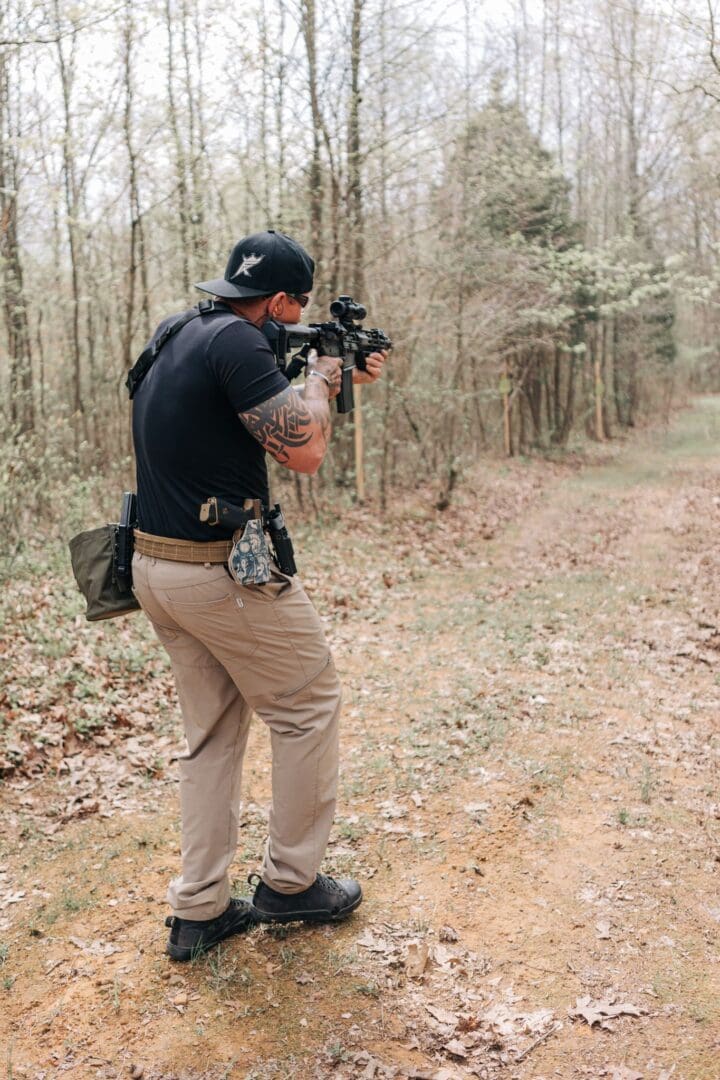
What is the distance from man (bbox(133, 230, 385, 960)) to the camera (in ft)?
9.09

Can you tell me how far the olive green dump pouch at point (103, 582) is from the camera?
316cm

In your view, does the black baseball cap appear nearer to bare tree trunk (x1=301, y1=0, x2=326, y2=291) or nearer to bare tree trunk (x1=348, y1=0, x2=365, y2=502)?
bare tree trunk (x1=301, y1=0, x2=326, y2=291)

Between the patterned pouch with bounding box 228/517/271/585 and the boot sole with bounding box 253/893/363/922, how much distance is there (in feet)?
4.44

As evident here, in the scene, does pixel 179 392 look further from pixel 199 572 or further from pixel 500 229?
pixel 500 229

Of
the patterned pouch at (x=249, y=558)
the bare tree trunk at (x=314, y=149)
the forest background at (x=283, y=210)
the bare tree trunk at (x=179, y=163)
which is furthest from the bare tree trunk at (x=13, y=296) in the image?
the patterned pouch at (x=249, y=558)

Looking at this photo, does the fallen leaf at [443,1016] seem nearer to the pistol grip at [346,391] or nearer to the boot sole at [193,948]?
the boot sole at [193,948]

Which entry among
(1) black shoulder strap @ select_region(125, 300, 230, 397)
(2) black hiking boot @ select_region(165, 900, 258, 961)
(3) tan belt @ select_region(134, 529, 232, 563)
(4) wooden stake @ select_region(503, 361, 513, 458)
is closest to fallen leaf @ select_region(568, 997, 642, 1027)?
(2) black hiking boot @ select_region(165, 900, 258, 961)

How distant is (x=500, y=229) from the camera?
15930 mm

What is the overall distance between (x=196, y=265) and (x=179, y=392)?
958cm

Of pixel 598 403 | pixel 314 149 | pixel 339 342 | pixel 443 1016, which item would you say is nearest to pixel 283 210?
pixel 314 149

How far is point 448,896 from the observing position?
3.52 metres

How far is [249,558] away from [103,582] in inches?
27.5

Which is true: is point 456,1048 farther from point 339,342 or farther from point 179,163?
point 179,163

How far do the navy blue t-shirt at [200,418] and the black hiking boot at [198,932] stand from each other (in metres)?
1.47
